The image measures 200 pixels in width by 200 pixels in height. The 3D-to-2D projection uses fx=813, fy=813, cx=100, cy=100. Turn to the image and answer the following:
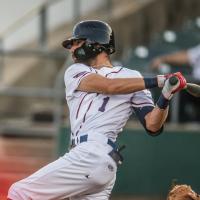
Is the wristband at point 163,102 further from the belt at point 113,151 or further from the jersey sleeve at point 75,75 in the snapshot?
the jersey sleeve at point 75,75

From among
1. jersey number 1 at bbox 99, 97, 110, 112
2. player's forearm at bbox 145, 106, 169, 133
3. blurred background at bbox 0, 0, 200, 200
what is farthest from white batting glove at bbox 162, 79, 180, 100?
blurred background at bbox 0, 0, 200, 200

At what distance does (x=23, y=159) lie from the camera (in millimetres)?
10125

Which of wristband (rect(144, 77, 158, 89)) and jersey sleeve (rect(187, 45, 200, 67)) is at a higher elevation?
jersey sleeve (rect(187, 45, 200, 67))

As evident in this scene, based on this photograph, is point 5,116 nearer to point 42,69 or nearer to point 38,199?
point 42,69

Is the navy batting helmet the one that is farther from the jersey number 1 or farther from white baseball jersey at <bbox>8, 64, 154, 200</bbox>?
the jersey number 1

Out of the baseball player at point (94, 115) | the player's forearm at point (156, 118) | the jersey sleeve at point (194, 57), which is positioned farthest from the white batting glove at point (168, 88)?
the jersey sleeve at point (194, 57)

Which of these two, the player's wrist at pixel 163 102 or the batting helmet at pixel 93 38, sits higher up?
the batting helmet at pixel 93 38

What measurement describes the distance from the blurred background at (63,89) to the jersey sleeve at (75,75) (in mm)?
3475

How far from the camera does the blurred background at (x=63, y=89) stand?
350 inches

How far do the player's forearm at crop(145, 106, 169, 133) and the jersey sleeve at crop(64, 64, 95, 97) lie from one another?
0.46 metres

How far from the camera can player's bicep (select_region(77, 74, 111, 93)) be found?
4.85 meters

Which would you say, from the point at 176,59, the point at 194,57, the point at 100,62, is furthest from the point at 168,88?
the point at 176,59

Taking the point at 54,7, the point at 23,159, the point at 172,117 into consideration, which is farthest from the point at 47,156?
the point at 54,7

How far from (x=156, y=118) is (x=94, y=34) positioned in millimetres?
661
